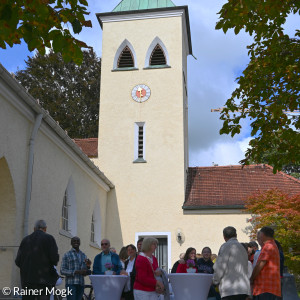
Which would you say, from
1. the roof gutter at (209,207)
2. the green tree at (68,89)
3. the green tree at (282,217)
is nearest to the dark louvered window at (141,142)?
the roof gutter at (209,207)

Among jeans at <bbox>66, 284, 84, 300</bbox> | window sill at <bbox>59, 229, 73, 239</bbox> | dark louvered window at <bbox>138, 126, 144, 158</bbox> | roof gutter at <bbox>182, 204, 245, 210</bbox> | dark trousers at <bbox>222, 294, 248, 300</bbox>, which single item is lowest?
jeans at <bbox>66, 284, 84, 300</bbox>

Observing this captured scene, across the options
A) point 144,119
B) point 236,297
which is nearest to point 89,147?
point 144,119

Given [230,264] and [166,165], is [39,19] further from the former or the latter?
[166,165]

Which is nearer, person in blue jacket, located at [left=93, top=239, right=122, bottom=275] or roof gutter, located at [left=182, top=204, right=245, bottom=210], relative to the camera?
person in blue jacket, located at [left=93, top=239, right=122, bottom=275]

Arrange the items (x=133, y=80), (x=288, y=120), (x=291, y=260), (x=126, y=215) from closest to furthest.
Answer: (x=288, y=120) < (x=291, y=260) < (x=126, y=215) < (x=133, y=80)

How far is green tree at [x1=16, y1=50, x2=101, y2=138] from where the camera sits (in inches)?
1212

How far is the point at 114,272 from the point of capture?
28.4 ft

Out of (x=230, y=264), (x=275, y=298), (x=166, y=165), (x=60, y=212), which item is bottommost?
(x=275, y=298)

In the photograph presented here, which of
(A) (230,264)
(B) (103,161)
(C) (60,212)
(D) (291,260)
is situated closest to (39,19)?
(A) (230,264)

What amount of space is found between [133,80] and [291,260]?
36.9ft

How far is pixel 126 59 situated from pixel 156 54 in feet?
5.13

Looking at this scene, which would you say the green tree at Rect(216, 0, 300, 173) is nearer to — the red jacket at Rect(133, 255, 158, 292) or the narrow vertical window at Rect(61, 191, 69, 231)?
the red jacket at Rect(133, 255, 158, 292)

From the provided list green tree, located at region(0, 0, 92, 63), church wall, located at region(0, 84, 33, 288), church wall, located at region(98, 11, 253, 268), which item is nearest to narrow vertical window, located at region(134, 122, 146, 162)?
church wall, located at region(98, 11, 253, 268)

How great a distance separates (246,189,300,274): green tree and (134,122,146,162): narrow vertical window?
5.51 metres
